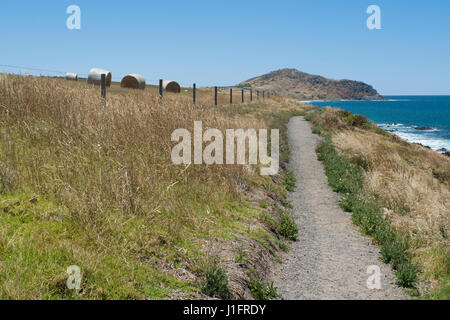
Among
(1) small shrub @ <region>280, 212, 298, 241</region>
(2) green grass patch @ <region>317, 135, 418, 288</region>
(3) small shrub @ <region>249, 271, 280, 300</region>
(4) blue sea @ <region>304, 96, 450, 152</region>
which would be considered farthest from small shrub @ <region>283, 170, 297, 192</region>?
(4) blue sea @ <region>304, 96, 450, 152</region>

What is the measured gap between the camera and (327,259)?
6613 mm

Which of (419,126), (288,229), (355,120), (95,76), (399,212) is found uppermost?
(95,76)

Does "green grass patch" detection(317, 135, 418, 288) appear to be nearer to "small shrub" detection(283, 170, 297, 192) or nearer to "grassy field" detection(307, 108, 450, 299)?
"grassy field" detection(307, 108, 450, 299)

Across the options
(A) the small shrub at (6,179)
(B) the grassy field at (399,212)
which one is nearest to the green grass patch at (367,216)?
(B) the grassy field at (399,212)

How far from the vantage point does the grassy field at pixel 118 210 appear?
394cm

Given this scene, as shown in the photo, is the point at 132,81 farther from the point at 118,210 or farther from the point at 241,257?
the point at 241,257

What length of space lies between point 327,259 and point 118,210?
3619 millimetres

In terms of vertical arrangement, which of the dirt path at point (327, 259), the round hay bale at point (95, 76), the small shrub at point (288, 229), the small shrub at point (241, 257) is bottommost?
the dirt path at point (327, 259)

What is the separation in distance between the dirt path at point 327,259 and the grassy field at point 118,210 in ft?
1.26

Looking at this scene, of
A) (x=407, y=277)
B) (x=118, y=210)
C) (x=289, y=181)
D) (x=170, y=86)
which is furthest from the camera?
(x=170, y=86)

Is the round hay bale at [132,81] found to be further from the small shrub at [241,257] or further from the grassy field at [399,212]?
the small shrub at [241,257]

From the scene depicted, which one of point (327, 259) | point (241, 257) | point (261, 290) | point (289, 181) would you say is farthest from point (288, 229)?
point (289, 181)
